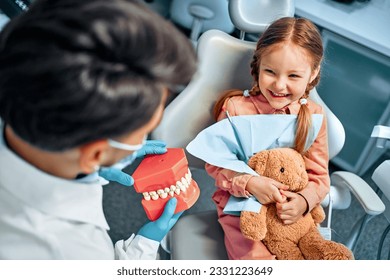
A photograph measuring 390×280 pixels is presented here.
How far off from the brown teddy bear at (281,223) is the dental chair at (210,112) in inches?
4.4

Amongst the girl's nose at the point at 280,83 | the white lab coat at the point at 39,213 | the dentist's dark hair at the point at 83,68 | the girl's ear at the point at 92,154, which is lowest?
the white lab coat at the point at 39,213

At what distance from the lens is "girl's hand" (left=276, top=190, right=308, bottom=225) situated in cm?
91

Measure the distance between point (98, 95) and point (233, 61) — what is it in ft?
2.10

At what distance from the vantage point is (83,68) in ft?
1.43

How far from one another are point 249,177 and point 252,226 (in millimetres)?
107

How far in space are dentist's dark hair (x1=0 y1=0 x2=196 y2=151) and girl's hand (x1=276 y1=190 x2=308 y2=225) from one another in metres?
0.52

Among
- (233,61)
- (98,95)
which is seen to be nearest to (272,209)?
(233,61)

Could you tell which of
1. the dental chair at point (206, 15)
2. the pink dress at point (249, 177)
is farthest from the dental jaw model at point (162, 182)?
the dental chair at point (206, 15)

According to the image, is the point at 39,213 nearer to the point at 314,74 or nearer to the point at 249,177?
the point at 249,177

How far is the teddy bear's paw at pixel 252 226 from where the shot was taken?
89cm

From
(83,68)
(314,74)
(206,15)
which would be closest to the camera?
(83,68)

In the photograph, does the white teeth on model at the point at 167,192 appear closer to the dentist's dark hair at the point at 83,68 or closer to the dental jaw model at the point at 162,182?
the dental jaw model at the point at 162,182

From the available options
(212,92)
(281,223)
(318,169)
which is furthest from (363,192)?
(212,92)

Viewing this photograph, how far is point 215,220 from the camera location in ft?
3.51
